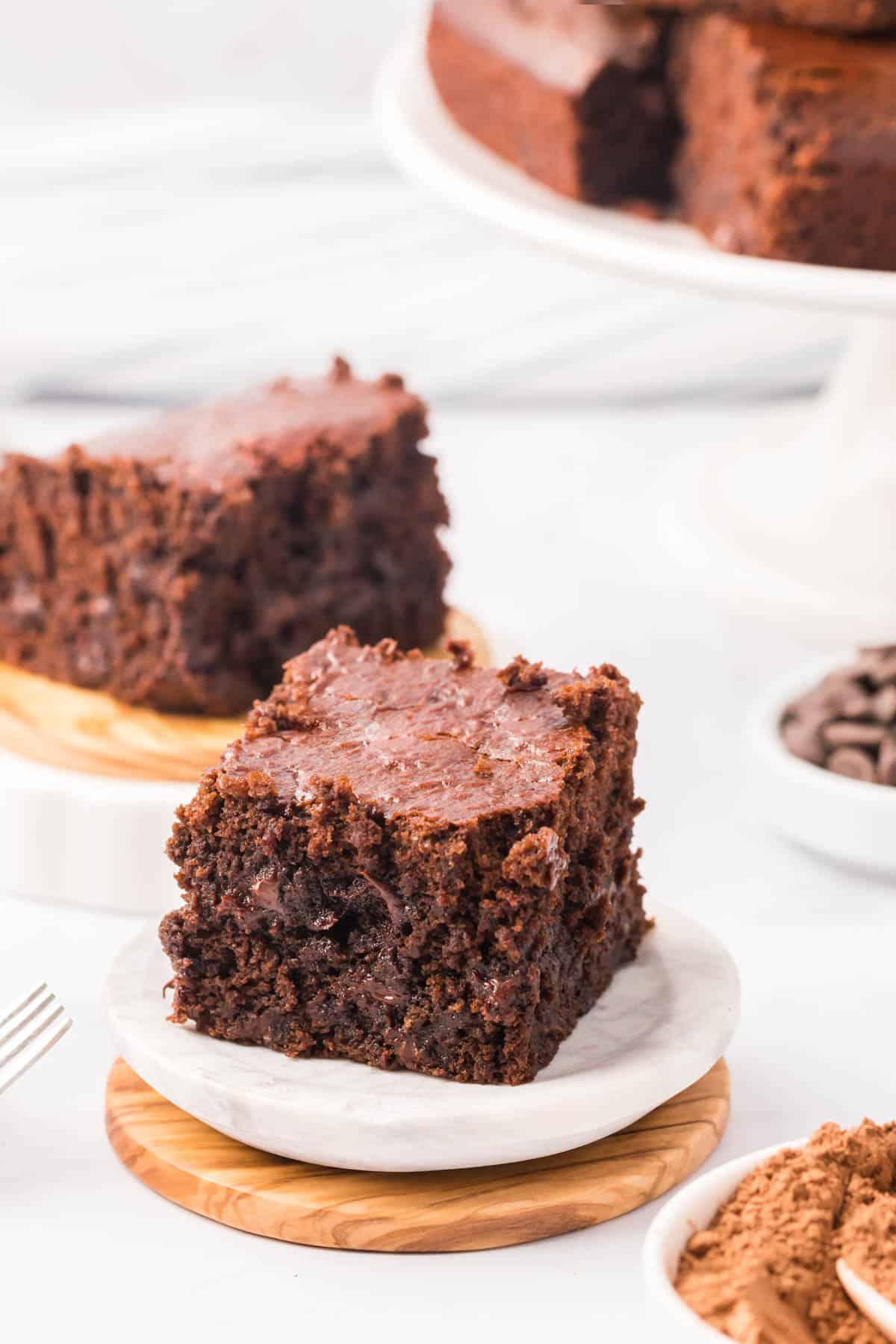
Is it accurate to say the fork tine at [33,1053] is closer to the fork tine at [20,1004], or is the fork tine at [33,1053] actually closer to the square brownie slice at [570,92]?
the fork tine at [20,1004]

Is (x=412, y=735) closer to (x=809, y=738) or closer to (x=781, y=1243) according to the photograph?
(x=781, y=1243)

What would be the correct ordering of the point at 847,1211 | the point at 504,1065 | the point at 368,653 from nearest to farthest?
the point at 847,1211 < the point at 504,1065 < the point at 368,653

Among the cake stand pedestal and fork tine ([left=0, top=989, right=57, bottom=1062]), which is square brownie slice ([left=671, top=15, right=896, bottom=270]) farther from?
fork tine ([left=0, top=989, right=57, bottom=1062])

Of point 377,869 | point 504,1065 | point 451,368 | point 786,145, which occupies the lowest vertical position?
point 451,368

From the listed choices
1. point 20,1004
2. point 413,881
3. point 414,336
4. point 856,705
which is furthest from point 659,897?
point 414,336

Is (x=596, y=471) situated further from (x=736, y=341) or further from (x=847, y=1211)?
(x=847, y=1211)

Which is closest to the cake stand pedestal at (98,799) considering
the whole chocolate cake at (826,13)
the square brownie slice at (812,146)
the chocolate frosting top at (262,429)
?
the chocolate frosting top at (262,429)

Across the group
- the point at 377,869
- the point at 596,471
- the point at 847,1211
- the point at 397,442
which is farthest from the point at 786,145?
the point at 847,1211
